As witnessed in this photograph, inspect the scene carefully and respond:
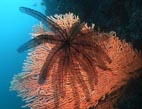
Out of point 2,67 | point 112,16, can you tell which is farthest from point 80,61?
point 2,67

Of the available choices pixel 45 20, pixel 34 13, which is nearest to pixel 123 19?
pixel 45 20

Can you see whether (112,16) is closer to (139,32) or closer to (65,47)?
(139,32)

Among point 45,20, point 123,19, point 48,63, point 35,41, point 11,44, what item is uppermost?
point 11,44

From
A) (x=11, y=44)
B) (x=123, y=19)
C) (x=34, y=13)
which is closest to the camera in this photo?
(x=34, y=13)

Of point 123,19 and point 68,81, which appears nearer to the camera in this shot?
point 68,81

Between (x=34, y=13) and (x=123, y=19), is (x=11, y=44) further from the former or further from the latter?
(x=34, y=13)

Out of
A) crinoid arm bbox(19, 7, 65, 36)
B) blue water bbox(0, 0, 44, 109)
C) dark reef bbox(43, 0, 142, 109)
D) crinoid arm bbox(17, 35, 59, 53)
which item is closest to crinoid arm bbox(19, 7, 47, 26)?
crinoid arm bbox(19, 7, 65, 36)

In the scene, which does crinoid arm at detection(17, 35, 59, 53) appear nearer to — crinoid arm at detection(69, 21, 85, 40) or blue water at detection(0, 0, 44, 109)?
crinoid arm at detection(69, 21, 85, 40)
